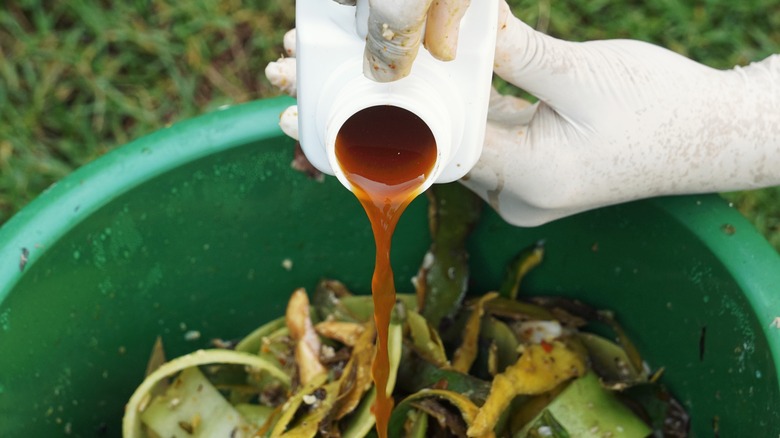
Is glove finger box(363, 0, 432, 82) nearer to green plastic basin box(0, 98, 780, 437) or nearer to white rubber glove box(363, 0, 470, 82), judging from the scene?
white rubber glove box(363, 0, 470, 82)

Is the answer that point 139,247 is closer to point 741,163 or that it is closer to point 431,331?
point 431,331

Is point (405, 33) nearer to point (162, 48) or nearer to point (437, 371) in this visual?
point (437, 371)

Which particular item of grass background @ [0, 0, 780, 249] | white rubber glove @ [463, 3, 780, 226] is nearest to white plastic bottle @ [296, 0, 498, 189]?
white rubber glove @ [463, 3, 780, 226]

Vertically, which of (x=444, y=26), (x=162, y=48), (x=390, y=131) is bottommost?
(x=162, y=48)

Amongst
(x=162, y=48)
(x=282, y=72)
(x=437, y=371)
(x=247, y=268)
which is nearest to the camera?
(x=282, y=72)

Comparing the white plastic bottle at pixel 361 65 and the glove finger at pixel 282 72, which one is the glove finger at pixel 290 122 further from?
the white plastic bottle at pixel 361 65

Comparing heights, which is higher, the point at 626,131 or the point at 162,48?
the point at 626,131

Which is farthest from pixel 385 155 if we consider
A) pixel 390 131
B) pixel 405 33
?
pixel 405 33
